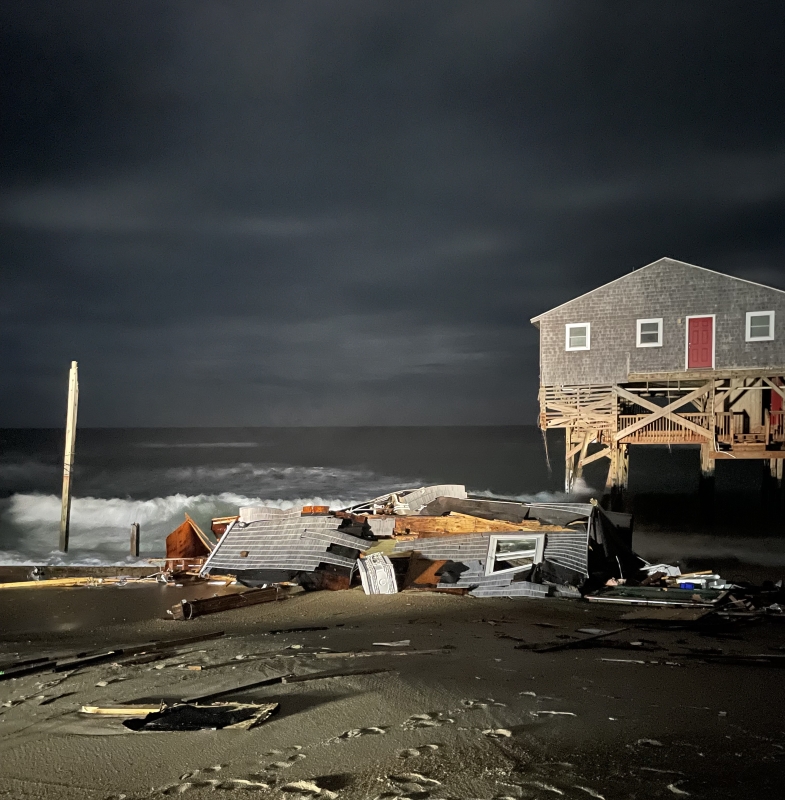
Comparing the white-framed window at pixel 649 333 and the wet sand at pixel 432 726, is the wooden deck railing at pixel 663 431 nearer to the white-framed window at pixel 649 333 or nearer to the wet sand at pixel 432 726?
the white-framed window at pixel 649 333

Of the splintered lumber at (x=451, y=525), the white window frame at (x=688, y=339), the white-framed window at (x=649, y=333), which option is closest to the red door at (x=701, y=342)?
the white window frame at (x=688, y=339)

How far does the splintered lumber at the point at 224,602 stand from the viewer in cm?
1280

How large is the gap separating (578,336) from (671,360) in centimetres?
352

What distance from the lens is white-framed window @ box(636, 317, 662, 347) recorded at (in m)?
27.1

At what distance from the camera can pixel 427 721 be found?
21.0 ft

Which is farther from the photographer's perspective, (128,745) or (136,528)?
(136,528)

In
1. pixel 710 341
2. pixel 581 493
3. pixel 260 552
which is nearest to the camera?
pixel 260 552

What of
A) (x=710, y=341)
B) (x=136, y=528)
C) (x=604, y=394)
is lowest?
(x=136, y=528)

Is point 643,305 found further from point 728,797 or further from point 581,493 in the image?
point 728,797

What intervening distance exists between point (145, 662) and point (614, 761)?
5.68m

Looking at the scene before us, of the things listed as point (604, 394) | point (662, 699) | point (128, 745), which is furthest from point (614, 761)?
point (604, 394)

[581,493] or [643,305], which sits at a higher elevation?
[643,305]

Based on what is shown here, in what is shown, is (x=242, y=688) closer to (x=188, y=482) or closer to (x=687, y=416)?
(x=687, y=416)

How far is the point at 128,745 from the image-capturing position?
19.8ft
